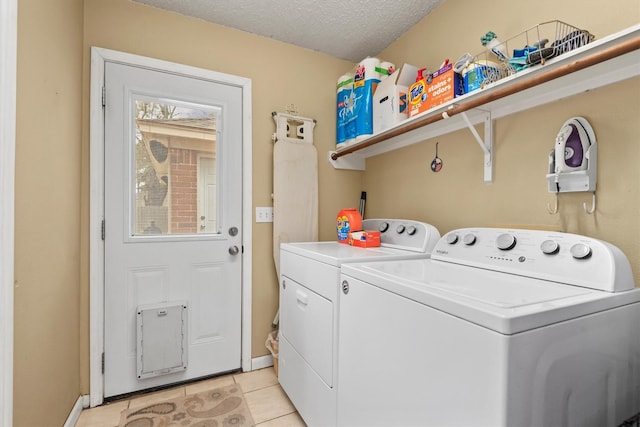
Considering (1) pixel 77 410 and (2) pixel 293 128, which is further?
(2) pixel 293 128

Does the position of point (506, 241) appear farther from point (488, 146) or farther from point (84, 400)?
point (84, 400)

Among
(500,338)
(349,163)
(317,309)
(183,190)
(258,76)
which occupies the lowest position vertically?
(317,309)

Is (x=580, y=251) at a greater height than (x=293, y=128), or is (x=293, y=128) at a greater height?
(x=293, y=128)

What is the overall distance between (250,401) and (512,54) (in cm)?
229

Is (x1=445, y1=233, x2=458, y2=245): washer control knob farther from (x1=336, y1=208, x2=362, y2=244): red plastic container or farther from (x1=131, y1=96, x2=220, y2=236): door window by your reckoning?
(x1=131, y1=96, x2=220, y2=236): door window

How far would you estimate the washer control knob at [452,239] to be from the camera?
138 centimetres

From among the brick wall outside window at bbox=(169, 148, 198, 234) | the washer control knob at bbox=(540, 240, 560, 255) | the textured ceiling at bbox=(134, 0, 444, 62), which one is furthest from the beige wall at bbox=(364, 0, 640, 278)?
the brick wall outside window at bbox=(169, 148, 198, 234)

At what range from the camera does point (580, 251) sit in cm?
93

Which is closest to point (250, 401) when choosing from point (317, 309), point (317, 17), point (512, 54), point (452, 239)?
point (317, 309)

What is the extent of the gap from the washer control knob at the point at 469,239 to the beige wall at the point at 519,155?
0.69 feet

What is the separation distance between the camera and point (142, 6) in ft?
6.09

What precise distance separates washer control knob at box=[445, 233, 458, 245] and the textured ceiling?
1446 mm

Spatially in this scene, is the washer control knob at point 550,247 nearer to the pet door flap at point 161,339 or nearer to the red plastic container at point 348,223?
the red plastic container at point 348,223

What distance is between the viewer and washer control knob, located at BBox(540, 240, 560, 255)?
1.00 m
